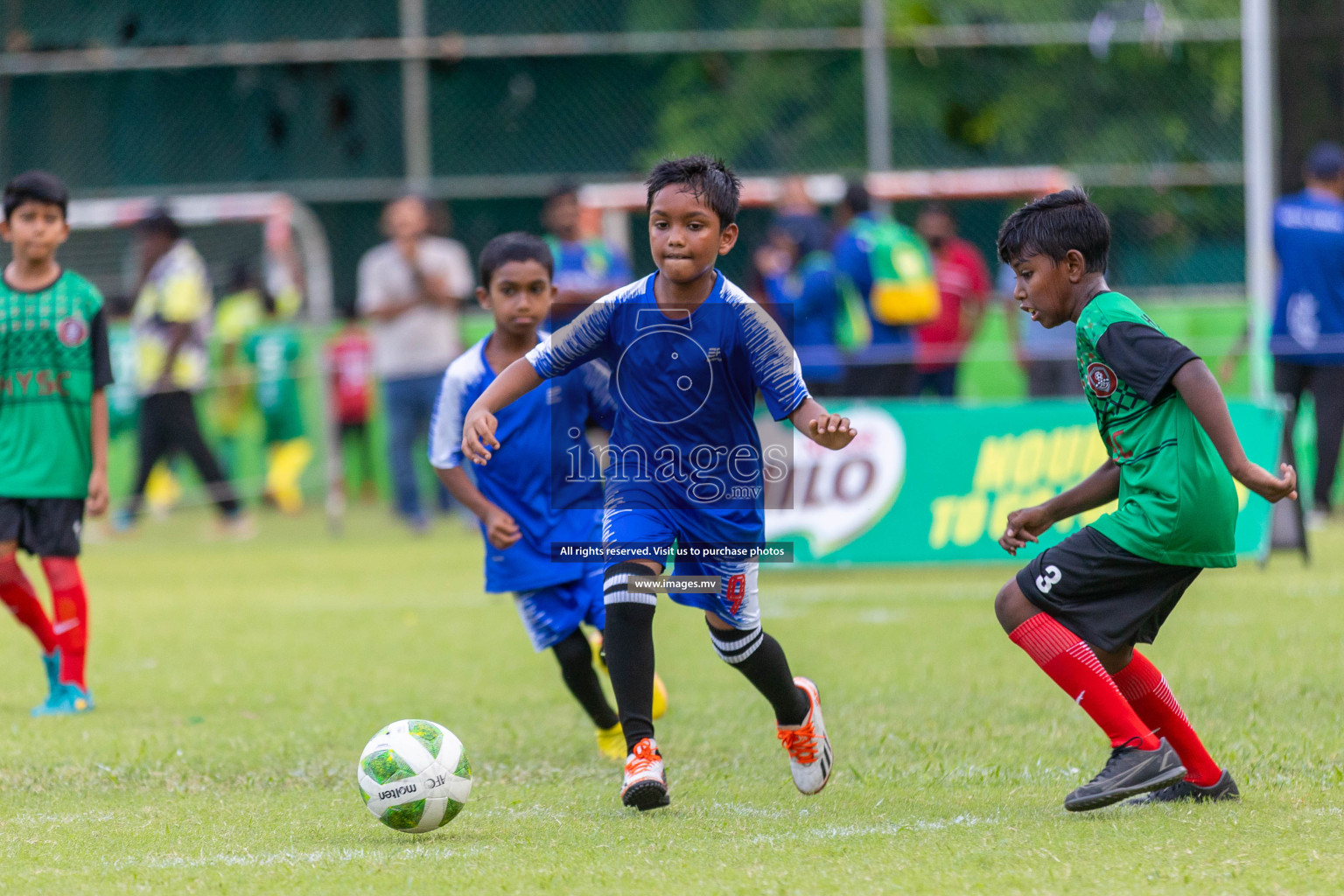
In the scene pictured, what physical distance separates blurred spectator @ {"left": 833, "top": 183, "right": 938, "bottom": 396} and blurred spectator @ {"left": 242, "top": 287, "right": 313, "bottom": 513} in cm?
523

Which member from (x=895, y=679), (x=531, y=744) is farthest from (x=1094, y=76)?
(x=531, y=744)

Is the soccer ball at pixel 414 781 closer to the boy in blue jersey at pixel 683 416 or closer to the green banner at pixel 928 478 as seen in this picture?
the boy in blue jersey at pixel 683 416

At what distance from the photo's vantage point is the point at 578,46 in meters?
17.6

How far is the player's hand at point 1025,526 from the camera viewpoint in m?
Result: 4.50

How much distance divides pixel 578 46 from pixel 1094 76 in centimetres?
550

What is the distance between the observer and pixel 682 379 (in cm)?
462

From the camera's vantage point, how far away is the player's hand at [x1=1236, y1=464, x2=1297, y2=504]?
13.0ft

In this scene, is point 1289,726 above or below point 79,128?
below

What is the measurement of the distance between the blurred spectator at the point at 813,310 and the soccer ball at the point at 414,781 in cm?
779

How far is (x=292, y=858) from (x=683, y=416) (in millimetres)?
1562

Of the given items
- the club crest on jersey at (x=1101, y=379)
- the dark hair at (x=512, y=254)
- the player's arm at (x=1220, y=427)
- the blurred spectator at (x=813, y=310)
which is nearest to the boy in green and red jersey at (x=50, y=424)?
the dark hair at (x=512, y=254)

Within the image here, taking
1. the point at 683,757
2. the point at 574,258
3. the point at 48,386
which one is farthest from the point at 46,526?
the point at 574,258

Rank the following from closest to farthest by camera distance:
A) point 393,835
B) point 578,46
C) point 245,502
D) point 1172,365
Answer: point 1172,365 < point 393,835 < point 245,502 < point 578,46

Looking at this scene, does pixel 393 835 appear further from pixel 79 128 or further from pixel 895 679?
pixel 79 128
